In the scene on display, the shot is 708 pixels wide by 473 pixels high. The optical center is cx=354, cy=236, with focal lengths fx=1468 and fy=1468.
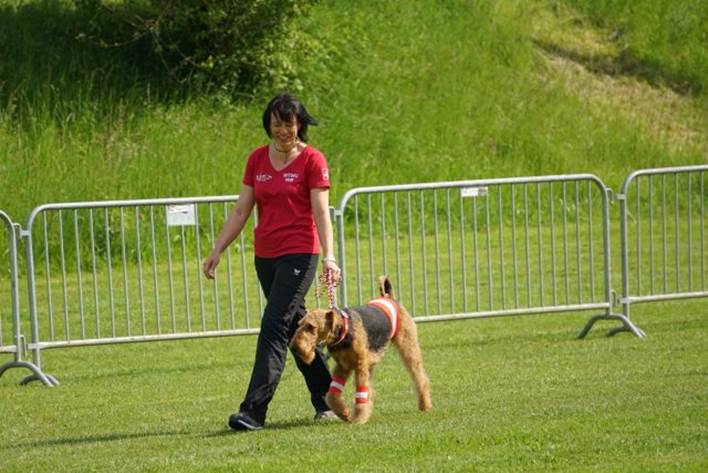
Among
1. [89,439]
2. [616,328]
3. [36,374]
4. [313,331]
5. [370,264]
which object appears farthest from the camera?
[370,264]

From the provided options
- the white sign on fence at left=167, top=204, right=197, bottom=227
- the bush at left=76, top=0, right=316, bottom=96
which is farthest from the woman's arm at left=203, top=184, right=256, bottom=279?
the bush at left=76, top=0, right=316, bottom=96

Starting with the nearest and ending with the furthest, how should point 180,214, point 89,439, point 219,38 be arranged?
point 89,439, point 180,214, point 219,38

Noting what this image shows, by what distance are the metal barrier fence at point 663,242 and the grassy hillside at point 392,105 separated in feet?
6.43

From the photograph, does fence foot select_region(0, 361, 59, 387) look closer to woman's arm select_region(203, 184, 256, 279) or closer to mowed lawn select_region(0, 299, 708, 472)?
mowed lawn select_region(0, 299, 708, 472)

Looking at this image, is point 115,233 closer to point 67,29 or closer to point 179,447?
point 67,29

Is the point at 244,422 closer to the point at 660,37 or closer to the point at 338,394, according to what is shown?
the point at 338,394

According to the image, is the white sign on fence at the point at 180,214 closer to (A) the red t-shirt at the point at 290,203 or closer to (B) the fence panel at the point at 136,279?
(B) the fence panel at the point at 136,279

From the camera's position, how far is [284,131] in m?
8.79

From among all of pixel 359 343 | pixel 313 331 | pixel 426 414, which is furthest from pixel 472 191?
pixel 313 331

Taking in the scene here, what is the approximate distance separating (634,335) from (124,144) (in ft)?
32.0

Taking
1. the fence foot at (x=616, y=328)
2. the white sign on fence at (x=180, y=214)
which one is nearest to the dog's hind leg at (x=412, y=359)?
the white sign on fence at (x=180, y=214)

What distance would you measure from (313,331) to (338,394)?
0.51m

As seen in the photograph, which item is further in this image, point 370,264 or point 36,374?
point 370,264

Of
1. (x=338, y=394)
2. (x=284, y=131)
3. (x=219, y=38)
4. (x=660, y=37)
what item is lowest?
(x=338, y=394)
